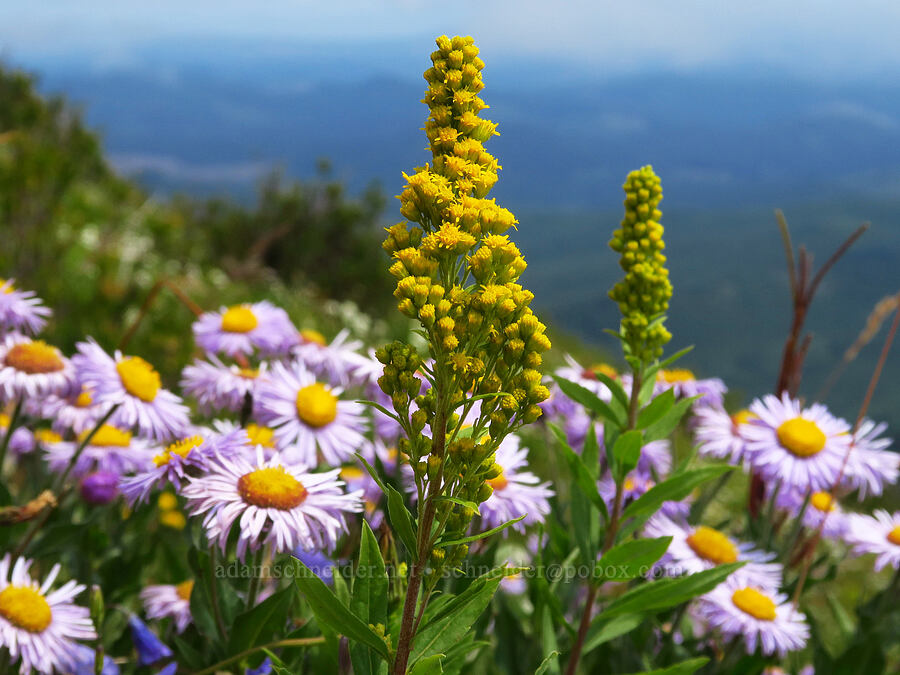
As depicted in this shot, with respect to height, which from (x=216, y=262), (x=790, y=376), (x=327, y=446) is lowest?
(x=216, y=262)

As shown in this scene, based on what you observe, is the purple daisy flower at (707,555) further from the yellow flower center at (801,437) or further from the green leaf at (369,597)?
the green leaf at (369,597)

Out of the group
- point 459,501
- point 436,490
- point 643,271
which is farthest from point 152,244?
point 459,501

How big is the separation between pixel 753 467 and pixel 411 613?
6.21 feet

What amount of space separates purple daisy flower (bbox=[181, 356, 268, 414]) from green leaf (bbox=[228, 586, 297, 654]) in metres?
0.83

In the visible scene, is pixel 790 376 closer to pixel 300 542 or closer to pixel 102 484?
pixel 300 542

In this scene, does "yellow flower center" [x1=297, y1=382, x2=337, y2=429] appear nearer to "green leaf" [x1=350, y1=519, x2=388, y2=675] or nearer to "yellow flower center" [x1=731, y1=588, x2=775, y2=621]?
"green leaf" [x1=350, y1=519, x2=388, y2=675]

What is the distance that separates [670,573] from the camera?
2.60m

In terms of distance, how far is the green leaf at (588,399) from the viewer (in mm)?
2082

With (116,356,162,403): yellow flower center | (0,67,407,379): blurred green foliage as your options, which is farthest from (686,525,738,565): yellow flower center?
(0,67,407,379): blurred green foliage

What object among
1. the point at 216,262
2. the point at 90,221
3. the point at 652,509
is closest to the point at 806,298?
the point at 652,509

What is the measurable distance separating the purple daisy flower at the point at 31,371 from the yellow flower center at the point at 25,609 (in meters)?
0.71

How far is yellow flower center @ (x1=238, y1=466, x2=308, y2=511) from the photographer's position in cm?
188

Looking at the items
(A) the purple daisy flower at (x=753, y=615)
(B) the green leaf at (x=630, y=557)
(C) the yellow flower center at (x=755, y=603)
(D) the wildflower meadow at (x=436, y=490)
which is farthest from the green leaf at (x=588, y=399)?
(C) the yellow flower center at (x=755, y=603)

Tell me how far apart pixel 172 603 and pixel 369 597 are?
3.84 ft
